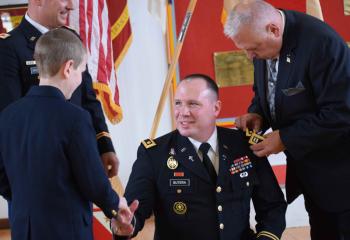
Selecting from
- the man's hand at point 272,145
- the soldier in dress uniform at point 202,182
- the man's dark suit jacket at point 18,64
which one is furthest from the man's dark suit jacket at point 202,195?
the man's dark suit jacket at point 18,64

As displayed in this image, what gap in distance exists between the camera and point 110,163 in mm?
2297

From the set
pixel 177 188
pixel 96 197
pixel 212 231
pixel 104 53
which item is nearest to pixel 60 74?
pixel 96 197

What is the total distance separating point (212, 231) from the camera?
2.03 meters

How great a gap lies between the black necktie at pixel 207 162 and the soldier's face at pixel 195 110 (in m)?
0.04

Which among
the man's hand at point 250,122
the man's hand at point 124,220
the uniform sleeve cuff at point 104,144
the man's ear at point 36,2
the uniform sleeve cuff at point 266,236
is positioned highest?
the man's ear at point 36,2

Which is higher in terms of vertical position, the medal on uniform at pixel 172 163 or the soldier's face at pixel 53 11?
the soldier's face at pixel 53 11

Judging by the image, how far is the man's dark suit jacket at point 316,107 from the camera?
1.93 m

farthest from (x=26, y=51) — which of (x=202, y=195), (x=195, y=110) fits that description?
(x=202, y=195)

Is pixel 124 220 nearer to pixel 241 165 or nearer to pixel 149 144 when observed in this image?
pixel 149 144

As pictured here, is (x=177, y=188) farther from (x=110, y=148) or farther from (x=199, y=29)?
(x=199, y=29)

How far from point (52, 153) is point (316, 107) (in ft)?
3.88

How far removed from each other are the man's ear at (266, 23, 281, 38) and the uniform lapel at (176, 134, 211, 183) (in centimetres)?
63

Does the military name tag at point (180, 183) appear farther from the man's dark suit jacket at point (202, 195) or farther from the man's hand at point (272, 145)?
the man's hand at point (272, 145)

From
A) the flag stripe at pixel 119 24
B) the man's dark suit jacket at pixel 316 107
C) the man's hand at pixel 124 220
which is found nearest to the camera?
the man's hand at pixel 124 220
